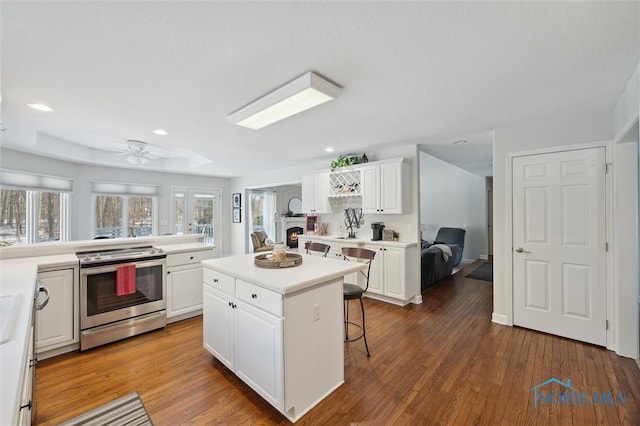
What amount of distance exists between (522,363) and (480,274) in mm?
3620

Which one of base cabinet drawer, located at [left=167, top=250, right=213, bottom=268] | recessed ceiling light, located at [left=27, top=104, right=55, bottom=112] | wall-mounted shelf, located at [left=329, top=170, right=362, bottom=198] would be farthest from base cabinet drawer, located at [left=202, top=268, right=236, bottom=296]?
wall-mounted shelf, located at [left=329, top=170, right=362, bottom=198]

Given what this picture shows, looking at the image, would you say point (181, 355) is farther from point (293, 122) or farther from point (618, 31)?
point (618, 31)

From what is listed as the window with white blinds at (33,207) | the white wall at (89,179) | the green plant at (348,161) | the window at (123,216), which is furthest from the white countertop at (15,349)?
the window at (123,216)

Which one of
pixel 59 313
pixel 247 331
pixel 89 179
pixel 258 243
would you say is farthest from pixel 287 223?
pixel 247 331

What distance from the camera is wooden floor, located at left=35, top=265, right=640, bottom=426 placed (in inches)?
72.3

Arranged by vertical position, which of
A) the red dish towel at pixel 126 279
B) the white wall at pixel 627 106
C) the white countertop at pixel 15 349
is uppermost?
the white wall at pixel 627 106

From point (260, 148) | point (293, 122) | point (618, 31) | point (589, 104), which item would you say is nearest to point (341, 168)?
point (260, 148)

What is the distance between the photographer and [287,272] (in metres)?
2.09

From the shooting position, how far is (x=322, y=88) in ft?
6.82

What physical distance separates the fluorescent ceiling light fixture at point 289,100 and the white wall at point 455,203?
5.28 m

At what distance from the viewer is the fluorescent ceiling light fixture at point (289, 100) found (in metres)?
2.04

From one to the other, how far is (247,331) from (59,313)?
2.05m

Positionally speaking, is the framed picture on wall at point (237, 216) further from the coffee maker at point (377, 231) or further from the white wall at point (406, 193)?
the coffee maker at point (377, 231)

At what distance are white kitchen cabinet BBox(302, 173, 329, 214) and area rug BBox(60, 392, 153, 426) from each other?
372 cm
